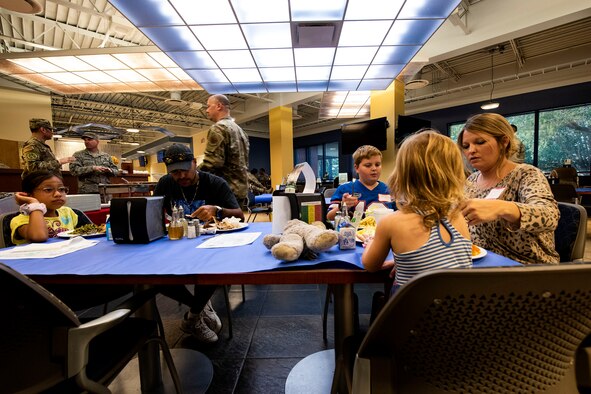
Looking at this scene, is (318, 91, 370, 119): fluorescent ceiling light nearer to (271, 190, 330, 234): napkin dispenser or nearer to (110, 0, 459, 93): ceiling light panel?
(110, 0, 459, 93): ceiling light panel

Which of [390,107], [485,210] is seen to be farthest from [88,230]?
[390,107]

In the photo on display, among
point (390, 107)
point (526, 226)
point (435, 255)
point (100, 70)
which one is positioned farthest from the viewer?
point (390, 107)

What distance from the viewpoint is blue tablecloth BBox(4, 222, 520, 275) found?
2.86ft

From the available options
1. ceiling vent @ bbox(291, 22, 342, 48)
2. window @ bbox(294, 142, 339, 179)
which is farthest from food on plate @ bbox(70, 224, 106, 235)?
window @ bbox(294, 142, 339, 179)

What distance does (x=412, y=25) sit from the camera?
3357 millimetres

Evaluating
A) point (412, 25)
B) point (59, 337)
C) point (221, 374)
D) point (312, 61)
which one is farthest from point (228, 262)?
point (312, 61)

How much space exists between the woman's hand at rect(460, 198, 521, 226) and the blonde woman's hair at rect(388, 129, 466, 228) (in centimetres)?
11

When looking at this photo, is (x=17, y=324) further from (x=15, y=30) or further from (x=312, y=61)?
(x=15, y=30)

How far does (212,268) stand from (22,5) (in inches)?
185

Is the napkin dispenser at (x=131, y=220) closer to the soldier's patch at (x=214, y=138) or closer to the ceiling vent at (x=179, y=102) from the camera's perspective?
the soldier's patch at (x=214, y=138)

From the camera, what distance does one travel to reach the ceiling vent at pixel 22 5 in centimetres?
322

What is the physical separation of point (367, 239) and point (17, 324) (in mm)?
1069

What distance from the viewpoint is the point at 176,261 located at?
97 centimetres

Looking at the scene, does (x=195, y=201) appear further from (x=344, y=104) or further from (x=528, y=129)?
(x=528, y=129)
